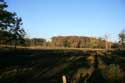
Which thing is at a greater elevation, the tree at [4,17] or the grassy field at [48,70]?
the tree at [4,17]

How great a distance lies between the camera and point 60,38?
171000 millimetres

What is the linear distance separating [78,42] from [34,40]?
1450 inches

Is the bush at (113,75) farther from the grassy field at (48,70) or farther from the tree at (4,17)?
the tree at (4,17)

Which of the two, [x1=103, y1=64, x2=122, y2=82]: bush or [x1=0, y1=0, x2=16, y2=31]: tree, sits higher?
[x1=0, y1=0, x2=16, y2=31]: tree

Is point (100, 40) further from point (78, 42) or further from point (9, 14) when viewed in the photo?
point (9, 14)

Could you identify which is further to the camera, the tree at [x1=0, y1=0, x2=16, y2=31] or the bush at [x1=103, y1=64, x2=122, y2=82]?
the tree at [x1=0, y1=0, x2=16, y2=31]

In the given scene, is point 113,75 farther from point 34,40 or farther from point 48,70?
point 34,40

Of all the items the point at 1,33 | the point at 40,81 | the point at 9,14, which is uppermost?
the point at 9,14

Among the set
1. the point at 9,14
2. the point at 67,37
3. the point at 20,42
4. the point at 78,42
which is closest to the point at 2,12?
the point at 9,14

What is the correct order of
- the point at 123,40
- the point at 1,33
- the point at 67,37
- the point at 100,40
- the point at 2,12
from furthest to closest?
the point at 67,37
the point at 100,40
the point at 123,40
the point at 1,33
the point at 2,12

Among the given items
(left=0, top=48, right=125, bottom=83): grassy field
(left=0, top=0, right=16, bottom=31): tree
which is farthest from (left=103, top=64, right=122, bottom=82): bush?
(left=0, top=0, right=16, bottom=31): tree

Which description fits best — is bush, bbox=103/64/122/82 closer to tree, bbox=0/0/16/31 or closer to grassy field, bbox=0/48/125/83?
grassy field, bbox=0/48/125/83

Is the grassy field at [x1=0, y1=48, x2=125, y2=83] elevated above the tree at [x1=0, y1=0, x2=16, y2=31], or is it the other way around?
the tree at [x1=0, y1=0, x2=16, y2=31]

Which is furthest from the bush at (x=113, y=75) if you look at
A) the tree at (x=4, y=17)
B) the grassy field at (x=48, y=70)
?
the tree at (x=4, y=17)
